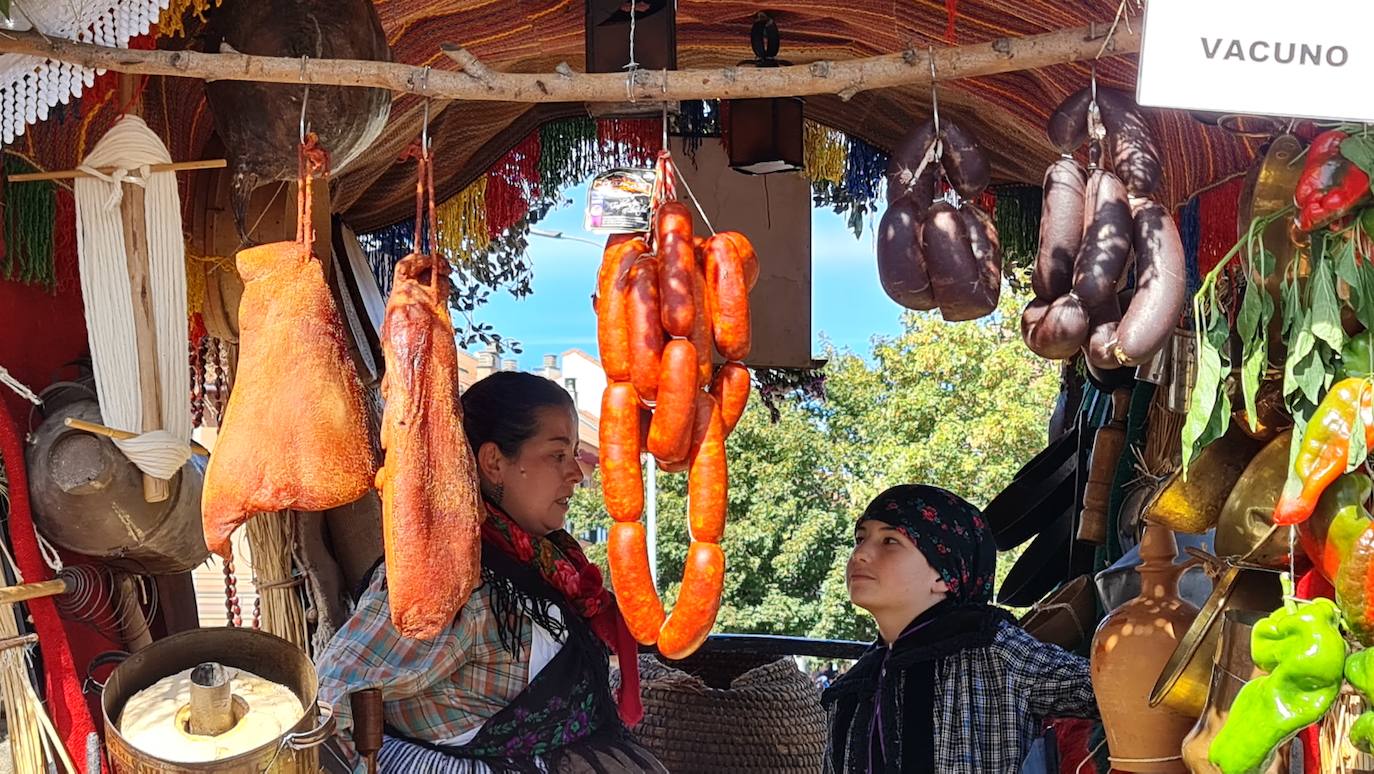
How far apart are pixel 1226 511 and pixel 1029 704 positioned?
3.63ft

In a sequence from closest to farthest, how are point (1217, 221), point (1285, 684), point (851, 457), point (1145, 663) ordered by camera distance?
point (1285, 684), point (1145, 663), point (1217, 221), point (851, 457)

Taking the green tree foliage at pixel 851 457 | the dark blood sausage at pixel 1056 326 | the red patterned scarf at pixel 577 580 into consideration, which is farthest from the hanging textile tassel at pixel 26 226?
the green tree foliage at pixel 851 457

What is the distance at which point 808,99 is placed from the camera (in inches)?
173

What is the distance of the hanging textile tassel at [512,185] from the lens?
4.50 m

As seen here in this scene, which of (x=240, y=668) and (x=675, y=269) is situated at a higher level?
(x=675, y=269)

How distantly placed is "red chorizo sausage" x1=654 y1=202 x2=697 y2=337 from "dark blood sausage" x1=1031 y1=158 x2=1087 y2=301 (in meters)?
0.54

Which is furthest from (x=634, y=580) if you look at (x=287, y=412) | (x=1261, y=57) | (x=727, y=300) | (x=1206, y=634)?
(x=1261, y=57)

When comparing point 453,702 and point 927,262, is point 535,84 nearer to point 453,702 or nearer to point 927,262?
point 927,262

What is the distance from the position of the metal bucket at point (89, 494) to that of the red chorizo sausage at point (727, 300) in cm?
111

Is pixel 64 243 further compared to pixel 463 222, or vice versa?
pixel 463 222

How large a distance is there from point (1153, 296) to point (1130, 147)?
0.24 metres

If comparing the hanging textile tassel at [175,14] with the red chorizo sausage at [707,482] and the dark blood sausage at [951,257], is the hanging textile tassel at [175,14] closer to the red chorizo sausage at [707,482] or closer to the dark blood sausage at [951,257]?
the red chorizo sausage at [707,482]

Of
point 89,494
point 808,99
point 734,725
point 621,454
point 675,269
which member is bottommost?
point 734,725

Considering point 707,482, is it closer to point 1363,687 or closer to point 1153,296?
point 1153,296
